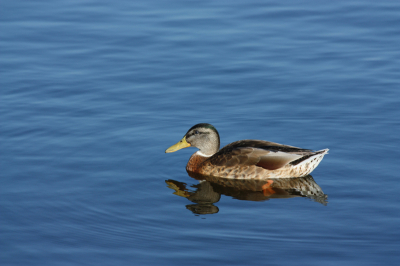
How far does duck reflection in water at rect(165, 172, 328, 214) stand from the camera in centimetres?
Result: 905

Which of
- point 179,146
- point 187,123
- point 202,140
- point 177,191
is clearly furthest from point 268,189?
point 187,123

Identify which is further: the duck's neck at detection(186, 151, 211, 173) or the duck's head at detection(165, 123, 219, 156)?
the duck's head at detection(165, 123, 219, 156)

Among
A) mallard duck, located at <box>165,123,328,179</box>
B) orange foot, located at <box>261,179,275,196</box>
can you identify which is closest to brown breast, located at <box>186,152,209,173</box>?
mallard duck, located at <box>165,123,328,179</box>

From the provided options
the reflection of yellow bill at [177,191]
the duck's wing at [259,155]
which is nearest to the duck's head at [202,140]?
the duck's wing at [259,155]

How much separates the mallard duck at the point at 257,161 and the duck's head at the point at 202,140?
0.05 meters

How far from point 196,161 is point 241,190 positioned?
130 centimetres

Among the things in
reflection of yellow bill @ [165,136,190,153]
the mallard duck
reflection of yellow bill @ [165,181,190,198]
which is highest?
reflection of yellow bill @ [165,136,190,153]

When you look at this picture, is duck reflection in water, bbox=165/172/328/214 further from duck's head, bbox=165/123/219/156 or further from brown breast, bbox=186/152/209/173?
duck's head, bbox=165/123/219/156

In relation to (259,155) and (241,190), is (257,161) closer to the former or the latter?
(259,155)

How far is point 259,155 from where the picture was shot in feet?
33.2

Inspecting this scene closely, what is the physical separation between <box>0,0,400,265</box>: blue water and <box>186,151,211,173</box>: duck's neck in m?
0.15

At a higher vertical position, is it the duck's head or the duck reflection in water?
A: the duck's head

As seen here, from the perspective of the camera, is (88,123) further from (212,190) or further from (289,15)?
(289,15)

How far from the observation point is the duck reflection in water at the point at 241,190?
9.05 m
